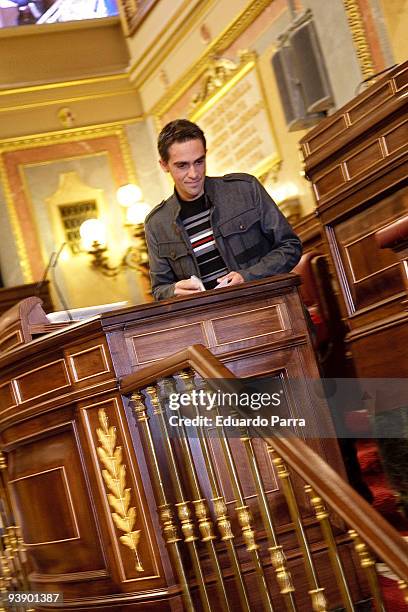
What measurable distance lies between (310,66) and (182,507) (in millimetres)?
4837

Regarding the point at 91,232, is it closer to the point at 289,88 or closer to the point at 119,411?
the point at 289,88

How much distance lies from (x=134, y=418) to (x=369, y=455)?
5.60ft

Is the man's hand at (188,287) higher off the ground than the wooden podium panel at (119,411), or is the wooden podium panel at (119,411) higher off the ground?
the man's hand at (188,287)

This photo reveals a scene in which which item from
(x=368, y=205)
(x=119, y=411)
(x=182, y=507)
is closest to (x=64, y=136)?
(x=368, y=205)

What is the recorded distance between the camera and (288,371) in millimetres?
3230

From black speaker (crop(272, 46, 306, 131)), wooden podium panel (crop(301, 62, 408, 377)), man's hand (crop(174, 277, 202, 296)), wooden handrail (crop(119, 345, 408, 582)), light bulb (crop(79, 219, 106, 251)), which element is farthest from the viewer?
light bulb (crop(79, 219, 106, 251))

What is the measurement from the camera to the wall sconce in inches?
378

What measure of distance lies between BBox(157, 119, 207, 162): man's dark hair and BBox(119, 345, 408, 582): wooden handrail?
1057 millimetres

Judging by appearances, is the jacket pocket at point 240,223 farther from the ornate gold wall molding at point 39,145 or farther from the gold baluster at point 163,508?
the ornate gold wall molding at point 39,145

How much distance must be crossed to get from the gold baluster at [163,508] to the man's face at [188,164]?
0.87 m

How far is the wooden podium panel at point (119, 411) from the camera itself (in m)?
3.05

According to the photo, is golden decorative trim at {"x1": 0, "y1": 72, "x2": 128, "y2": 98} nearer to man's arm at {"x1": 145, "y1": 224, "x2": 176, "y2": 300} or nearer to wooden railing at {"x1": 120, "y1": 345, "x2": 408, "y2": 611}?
man's arm at {"x1": 145, "y1": 224, "x2": 176, "y2": 300}

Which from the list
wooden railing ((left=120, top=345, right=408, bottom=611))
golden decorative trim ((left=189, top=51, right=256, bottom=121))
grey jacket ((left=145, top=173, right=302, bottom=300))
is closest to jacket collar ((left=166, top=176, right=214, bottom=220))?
grey jacket ((left=145, top=173, right=302, bottom=300))

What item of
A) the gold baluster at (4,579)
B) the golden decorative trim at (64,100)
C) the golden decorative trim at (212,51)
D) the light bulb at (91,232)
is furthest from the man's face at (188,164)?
the golden decorative trim at (64,100)
